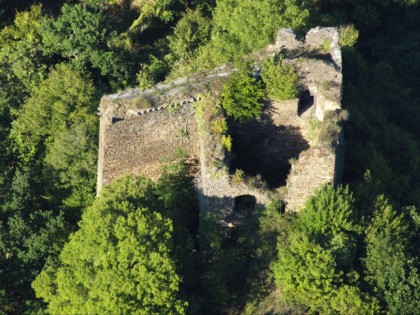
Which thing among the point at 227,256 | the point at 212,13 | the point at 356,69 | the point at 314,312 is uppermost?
the point at 212,13

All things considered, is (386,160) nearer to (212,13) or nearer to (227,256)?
(227,256)

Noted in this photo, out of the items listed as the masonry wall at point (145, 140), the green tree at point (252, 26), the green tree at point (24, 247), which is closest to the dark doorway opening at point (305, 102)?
the masonry wall at point (145, 140)

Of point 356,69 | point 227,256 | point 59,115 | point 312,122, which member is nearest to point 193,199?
point 227,256

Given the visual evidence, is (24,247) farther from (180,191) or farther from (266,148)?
(266,148)

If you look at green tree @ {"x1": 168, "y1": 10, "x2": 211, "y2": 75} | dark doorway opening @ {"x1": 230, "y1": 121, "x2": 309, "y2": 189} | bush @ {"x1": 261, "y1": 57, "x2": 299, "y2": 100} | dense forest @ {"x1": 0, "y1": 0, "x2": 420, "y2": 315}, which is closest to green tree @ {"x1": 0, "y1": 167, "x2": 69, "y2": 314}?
dense forest @ {"x1": 0, "y1": 0, "x2": 420, "y2": 315}

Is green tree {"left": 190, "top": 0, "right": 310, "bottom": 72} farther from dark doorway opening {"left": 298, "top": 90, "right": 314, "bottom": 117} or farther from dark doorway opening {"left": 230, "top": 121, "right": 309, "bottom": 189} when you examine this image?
dark doorway opening {"left": 230, "top": 121, "right": 309, "bottom": 189}

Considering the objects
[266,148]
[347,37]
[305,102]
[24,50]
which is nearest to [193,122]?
[266,148]
